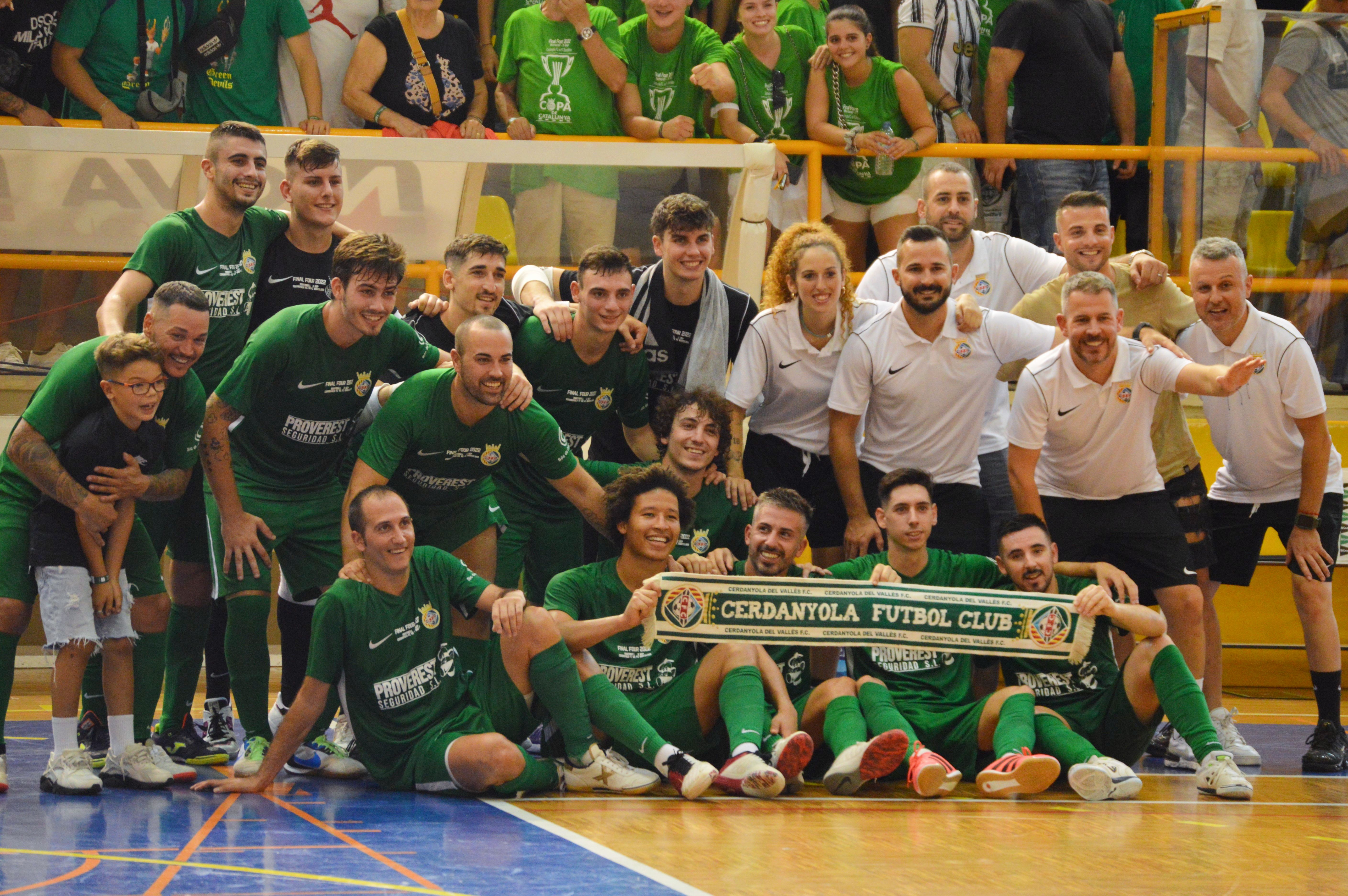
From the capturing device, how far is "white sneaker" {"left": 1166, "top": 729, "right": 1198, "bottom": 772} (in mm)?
6328

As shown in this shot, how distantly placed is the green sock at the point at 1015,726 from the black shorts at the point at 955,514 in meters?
0.95

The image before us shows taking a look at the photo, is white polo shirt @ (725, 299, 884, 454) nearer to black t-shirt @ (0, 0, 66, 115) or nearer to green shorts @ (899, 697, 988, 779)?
green shorts @ (899, 697, 988, 779)

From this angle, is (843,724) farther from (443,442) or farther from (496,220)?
(496,220)

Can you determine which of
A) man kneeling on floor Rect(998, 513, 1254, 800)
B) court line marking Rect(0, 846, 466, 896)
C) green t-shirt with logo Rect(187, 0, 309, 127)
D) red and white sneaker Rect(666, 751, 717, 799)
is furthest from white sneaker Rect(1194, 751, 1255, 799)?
green t-shirt with logo Rect(187, 0, 309, 127)

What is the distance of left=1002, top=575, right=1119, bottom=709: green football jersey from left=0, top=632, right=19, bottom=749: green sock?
12.9 feet

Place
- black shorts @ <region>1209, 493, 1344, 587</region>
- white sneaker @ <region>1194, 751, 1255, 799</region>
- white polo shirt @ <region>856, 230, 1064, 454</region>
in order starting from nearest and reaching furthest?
1. white sneaker @ <region>1194, 751, 1255, 799</region>
2. black shorts @ <region>1209, 493, 1344, 587</region>
3. white polo shirt @ <region>856, 230, 1064, 454</region>

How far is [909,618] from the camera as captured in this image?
5.74m

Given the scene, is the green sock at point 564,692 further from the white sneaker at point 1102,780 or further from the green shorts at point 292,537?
the white sneaker at point 1102,780

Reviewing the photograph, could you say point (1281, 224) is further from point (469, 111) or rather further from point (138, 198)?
point (138, 198)

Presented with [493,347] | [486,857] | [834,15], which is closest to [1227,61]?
[834,15]

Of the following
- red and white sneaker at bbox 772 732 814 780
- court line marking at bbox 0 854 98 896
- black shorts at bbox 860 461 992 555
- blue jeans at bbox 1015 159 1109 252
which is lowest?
court line marking at bbox 0 854 98 896

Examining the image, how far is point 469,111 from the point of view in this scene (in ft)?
28.8

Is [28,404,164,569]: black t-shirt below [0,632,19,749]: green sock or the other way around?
the other way around

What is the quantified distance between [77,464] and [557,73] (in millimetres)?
4339
